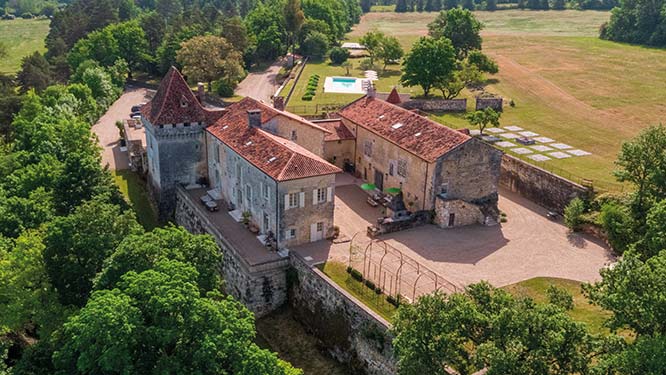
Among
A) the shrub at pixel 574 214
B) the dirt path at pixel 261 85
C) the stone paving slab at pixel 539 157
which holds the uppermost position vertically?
the dirt path at pixel 261 85

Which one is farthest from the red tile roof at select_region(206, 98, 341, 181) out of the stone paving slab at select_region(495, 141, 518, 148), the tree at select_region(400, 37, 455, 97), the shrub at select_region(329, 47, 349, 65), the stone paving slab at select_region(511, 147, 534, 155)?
the shrub at select_region(329, 47, 349, 65)

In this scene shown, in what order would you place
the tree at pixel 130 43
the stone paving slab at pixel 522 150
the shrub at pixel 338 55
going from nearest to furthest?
the stone paving slab at pixel 522 150
the tree at pixel 130 43
the shrub at pixel 338 55

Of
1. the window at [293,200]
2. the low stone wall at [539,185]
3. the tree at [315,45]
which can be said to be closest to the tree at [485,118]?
the low stone wall at [539,185]

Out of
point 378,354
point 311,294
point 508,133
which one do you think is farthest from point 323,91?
point 378,354

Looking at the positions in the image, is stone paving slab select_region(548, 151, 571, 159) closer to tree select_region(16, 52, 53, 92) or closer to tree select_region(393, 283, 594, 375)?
tree select_region(393, 283, 594, 375)

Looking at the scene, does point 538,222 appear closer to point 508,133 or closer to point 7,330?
point 508,133

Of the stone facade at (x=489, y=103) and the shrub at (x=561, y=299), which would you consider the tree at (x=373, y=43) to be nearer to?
the stone facade at (x=489, y=103)

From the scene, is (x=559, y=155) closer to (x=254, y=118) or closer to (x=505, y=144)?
(x=505, y=144)

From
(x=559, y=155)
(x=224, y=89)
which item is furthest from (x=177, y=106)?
(x=224, y=89)
